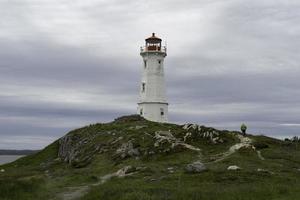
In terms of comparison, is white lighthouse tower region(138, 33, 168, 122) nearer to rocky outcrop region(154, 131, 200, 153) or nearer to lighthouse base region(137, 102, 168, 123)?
lighthouse base region(137, 102, 168, 123)

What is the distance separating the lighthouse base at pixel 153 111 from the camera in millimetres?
77688

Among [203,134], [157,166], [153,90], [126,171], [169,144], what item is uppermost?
[153,90]

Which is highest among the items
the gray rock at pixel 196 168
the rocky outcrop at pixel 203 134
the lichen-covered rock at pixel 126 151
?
the rocky outcrop at pixel 203 134

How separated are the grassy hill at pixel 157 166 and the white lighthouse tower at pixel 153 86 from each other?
2.71 metres

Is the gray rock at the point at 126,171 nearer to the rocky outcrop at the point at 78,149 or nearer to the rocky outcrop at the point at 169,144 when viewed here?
the rocky outcrop at the point at 169,144

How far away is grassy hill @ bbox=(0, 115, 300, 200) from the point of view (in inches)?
1209

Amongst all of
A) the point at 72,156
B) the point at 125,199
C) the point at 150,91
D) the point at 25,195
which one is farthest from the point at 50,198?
the point at 150,91

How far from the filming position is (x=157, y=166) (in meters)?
45.3

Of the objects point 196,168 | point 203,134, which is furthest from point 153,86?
point 196,168

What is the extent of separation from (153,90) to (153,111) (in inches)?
127

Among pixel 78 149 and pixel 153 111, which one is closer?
pixel 78 149

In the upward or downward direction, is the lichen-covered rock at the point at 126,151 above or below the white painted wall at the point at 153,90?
below

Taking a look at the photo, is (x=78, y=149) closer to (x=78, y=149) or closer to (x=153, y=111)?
(x=78, y=149)

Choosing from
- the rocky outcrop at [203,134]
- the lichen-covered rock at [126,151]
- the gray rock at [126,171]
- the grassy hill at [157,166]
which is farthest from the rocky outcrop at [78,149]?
the gray rock at [126,171]
